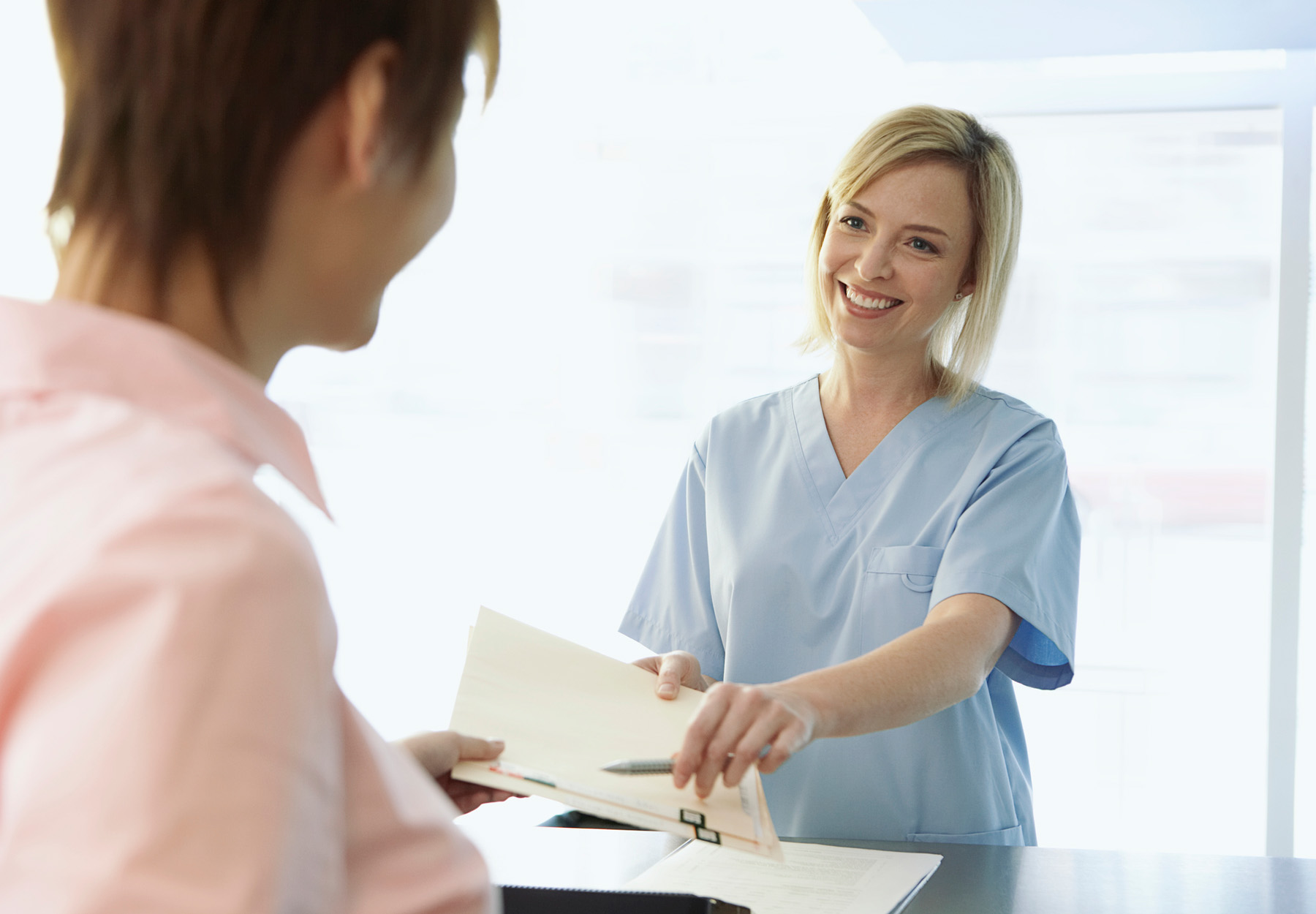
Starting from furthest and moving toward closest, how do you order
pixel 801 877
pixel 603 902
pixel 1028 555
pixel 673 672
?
1. pixel 1028 555
2. pixel 673 672
3. pixel 801 877
4. pixel 603 902

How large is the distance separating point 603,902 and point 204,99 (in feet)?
2.24

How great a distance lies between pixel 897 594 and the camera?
1.43 metres

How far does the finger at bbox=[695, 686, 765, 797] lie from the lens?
93cm

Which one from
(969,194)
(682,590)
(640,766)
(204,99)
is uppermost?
(969,194)

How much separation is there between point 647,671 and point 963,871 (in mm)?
401

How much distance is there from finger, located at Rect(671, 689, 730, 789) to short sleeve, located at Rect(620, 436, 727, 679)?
2.05 ft

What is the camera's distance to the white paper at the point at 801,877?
104 cm

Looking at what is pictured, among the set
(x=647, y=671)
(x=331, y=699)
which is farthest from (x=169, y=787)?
(x=647, y=671)

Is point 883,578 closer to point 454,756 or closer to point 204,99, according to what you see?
point 454,756

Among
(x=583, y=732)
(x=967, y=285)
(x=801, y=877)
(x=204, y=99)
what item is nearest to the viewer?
(x=204, y=99)

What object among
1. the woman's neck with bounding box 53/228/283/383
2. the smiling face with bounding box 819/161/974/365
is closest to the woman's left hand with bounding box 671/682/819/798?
the woman's neck with bounding box 53/228/283/383

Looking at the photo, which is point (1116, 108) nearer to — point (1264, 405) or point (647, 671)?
point (1264, 405)

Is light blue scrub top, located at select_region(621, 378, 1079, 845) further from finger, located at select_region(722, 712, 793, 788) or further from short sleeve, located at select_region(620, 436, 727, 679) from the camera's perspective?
finger, located at select_region(722, 712, 793, 788)

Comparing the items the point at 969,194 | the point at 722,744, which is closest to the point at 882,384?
the point at 969,194
